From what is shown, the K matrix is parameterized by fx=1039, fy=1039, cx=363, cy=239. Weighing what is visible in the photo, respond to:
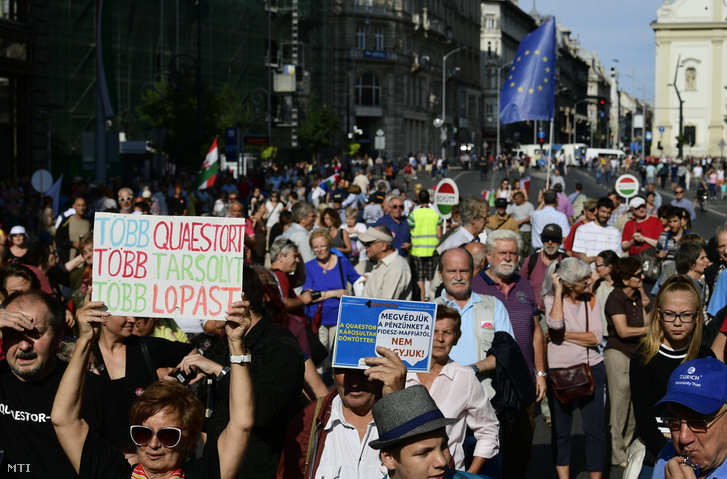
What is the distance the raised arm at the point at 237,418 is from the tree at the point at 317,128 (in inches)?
2230

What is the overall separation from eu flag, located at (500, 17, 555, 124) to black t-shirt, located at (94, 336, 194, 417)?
13.9m

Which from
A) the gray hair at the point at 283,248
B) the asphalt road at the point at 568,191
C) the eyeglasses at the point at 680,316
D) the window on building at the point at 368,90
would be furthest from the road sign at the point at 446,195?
the window on building at the point at 368,90

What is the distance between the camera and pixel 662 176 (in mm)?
58438

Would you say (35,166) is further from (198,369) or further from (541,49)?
(198,369)

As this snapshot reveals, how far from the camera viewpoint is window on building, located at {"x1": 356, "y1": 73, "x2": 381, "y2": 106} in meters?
83.8

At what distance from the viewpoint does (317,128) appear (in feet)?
199

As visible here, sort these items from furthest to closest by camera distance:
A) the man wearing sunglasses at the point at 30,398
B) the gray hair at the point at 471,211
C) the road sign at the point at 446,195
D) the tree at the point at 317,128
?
the tree at the point at 317,128 < the road sign at the point at 446,195 < the gray hair at the point at 471,211 < the man wearing sunglasses at the point at 30,398

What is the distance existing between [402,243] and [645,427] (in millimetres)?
9368

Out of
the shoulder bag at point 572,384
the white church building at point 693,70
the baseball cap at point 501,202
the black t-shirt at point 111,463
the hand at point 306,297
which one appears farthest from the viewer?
the white church building at point 693,70

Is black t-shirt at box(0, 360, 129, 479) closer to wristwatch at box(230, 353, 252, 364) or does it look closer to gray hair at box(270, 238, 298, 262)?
wristwatch at box(230, 353, 252, 364)

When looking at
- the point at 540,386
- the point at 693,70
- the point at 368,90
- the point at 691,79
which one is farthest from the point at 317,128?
the point at 540,386

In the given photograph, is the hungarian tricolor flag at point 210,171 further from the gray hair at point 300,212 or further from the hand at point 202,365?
the hand at point 202,365

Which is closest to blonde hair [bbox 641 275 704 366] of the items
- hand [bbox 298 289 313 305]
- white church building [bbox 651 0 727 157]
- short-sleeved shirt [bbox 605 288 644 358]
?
short-sleeved shirt [bbox 605 288 644 358]

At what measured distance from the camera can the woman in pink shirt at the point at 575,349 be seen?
700 cm
